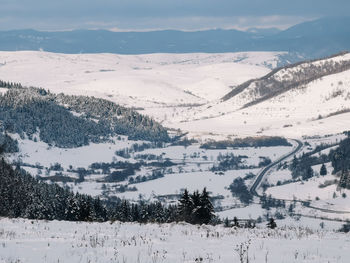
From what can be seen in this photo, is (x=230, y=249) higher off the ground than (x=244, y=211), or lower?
higher

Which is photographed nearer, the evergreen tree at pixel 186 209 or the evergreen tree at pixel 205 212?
the evergreen tree at pixel 205 212

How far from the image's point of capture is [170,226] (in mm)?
35969

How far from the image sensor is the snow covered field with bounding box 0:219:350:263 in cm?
2258

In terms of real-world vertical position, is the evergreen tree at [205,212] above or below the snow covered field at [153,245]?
below

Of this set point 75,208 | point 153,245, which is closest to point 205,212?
point 75,208

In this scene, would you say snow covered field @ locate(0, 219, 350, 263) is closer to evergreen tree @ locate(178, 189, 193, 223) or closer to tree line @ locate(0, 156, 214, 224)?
tree line @ locate(0, 156, 214, 224)

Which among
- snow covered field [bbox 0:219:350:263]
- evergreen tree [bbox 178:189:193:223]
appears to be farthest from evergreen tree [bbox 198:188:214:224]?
snow covered field [bbox 0:219:350:263]

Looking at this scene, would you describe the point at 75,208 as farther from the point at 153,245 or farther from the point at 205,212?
the point at 153,245

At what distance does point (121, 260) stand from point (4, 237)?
7970 mm


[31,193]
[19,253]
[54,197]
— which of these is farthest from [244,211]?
[19,253]

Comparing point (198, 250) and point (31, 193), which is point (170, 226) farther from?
point (31, 193)

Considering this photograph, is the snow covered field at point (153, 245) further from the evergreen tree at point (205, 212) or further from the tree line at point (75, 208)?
the tree line at point (75, 208)

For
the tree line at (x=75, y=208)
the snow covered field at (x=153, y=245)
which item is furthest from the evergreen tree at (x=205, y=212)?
the snow covered field at (x=153, y=245)

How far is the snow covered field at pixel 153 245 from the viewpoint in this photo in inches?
889
